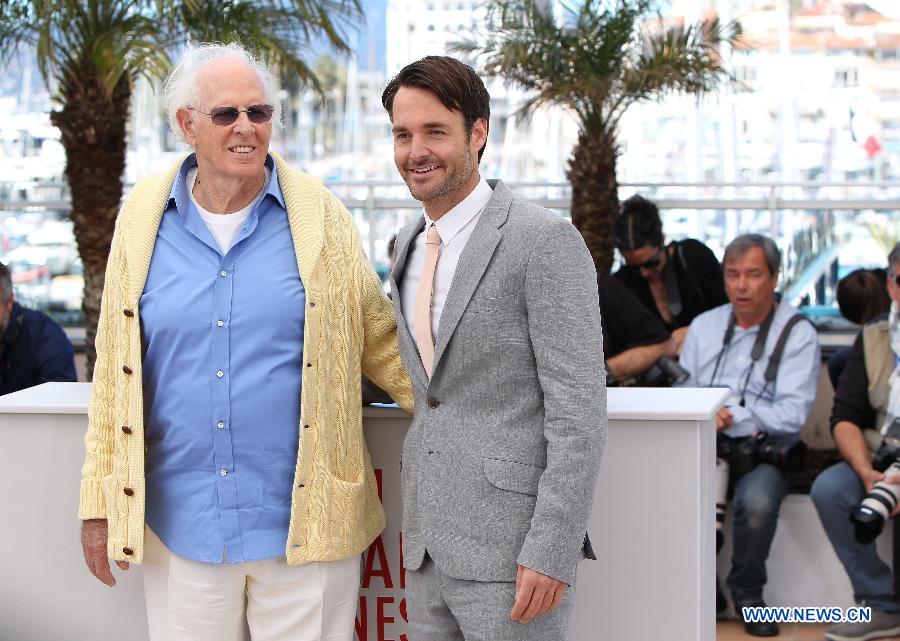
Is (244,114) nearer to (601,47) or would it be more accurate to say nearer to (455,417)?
(455,417)

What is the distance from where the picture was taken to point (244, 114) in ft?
8.43

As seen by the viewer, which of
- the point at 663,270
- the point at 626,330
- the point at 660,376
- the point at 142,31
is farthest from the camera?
the point at 142,31

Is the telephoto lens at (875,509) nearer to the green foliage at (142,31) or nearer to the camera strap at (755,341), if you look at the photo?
the camera strap at (755,341)

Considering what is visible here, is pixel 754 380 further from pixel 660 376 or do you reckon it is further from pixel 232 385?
pixel 232 385

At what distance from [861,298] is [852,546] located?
176 cm

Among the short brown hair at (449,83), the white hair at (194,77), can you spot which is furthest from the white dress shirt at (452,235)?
the white hair at (194,77)

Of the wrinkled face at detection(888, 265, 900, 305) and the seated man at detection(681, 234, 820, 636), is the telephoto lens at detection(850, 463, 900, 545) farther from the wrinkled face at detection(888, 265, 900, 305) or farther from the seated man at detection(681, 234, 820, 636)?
the wrinkled face at detection(888, 265, 900, 305)

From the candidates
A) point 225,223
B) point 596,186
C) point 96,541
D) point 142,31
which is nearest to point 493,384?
point 225,223

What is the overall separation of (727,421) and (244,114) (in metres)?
3.02

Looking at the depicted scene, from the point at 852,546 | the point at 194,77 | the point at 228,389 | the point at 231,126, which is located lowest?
the point at 852,546

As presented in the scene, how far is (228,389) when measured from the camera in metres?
2.57

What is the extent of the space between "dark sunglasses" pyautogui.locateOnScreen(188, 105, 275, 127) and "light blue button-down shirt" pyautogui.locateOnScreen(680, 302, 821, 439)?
9.84 ft

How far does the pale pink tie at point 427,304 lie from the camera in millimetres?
2428

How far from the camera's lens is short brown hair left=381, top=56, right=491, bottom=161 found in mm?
2285
